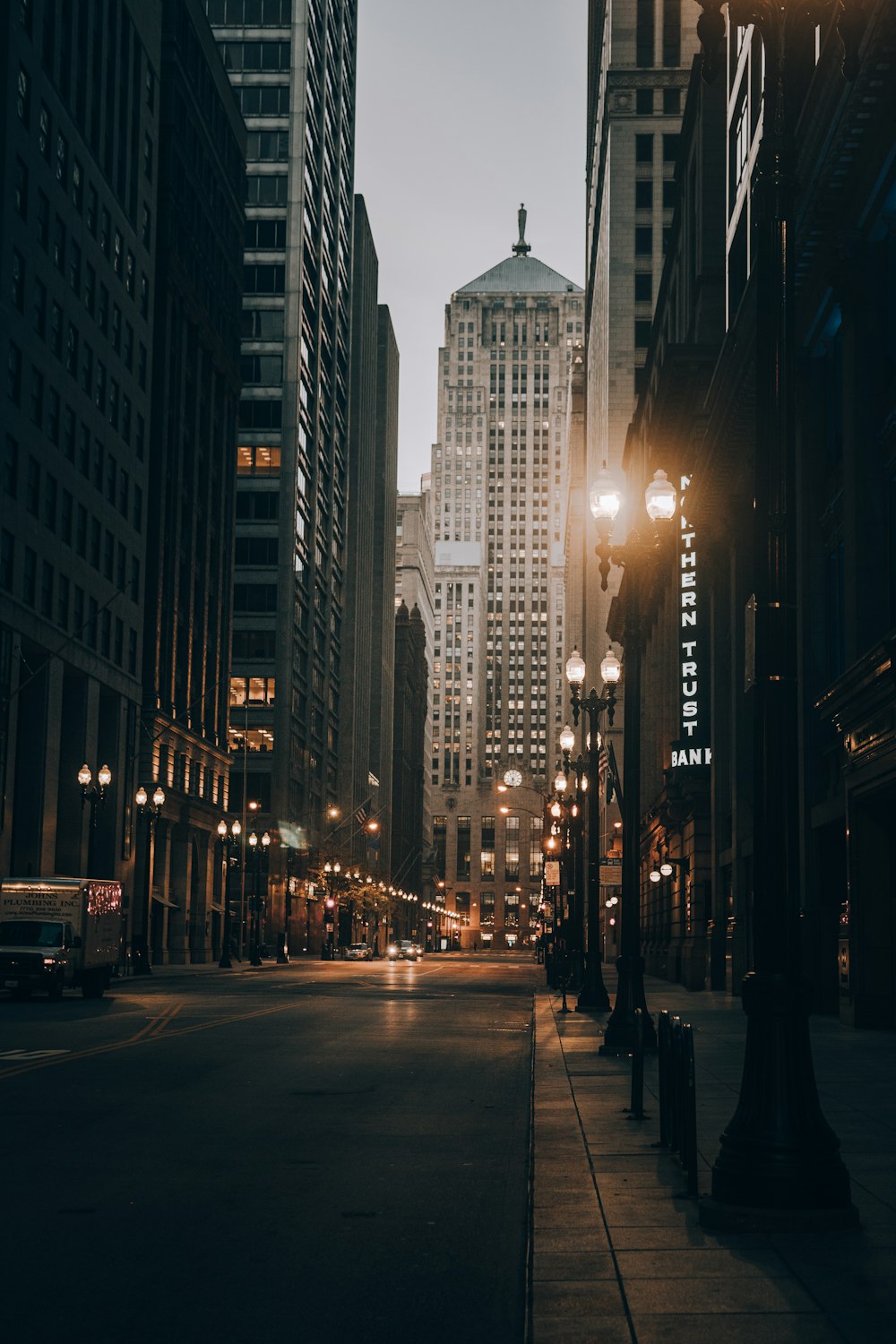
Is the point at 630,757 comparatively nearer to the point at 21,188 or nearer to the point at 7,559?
the point at 7,559

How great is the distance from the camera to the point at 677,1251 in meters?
8.62

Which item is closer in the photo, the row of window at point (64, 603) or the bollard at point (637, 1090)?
the bollard at point (637, 1090)

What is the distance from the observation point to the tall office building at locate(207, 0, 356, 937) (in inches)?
4417

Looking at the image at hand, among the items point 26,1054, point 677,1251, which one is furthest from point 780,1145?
point 26,1054

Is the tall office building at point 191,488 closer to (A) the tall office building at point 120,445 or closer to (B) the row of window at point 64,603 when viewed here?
(A) the tall office building at point 120,445

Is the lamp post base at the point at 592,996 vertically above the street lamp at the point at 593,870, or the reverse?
the street lamp at the point at 593,870

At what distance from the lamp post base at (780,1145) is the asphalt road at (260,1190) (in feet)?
4.50

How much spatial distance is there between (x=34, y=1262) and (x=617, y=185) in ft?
366

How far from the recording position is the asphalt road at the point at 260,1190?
26.0ft

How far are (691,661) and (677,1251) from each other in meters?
45.5

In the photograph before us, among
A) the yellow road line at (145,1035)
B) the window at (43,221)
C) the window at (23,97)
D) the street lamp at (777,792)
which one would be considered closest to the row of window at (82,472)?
the window at (43,221)

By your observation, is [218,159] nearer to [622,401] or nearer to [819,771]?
[622,401]

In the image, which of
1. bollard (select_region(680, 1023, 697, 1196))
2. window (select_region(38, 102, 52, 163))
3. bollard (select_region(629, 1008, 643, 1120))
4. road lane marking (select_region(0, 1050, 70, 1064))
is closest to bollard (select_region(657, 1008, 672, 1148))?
bollard (select_region(629, 1008, 643, 1120))

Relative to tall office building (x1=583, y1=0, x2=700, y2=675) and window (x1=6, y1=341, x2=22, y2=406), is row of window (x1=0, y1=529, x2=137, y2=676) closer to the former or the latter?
window (x1=6, y1=341, x2=22, y2=406)
